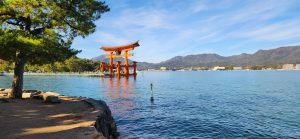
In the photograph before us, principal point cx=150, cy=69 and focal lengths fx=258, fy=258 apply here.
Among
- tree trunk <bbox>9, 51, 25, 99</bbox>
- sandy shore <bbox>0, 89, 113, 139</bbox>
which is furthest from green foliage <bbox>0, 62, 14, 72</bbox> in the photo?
sandy shore <bbox>0, 89, 113, 139</bbox>

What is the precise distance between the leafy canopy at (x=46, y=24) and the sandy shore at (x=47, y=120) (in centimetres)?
363

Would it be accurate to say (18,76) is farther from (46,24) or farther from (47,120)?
(47,120)

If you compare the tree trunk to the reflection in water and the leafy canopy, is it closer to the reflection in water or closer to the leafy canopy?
the leafy canopy

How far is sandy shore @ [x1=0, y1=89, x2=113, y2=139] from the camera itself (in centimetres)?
1030

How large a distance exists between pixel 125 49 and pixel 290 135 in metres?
73.0

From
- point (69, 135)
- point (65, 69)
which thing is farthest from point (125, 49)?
point (69, 135)

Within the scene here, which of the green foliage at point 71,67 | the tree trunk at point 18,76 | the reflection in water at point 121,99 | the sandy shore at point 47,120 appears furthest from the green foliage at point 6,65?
the green foliage at point 71,67

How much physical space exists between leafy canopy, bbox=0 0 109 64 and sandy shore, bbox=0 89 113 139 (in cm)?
363

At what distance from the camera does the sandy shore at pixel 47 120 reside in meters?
10.3

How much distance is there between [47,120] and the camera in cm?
1306

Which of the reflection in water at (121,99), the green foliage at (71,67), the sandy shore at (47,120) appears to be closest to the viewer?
the sandy shore at (47,120)

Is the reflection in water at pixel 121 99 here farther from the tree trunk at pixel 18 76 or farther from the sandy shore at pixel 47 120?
the tree trunk at pixel 18 76

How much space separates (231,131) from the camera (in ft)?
59.0

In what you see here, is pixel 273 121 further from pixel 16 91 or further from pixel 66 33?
pixel 16 91
